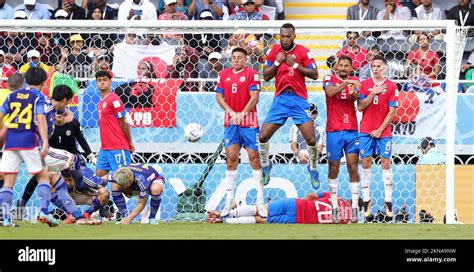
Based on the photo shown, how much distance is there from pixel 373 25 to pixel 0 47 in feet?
Result: 17.4

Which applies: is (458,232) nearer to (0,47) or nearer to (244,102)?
(244,102)

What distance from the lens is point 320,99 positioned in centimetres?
1702

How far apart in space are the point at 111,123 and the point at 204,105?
6.68 feet

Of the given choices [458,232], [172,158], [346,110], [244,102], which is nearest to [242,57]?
[244,102]

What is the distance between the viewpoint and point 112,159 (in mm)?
15336

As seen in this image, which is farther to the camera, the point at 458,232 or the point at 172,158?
the point at 172,158

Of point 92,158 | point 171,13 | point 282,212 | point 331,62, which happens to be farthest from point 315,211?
point 171,13

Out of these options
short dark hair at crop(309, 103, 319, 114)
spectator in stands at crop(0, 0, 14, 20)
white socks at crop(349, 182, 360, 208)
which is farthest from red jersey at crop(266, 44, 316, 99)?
spectator in stands at crop(0, 0, 14, 20)

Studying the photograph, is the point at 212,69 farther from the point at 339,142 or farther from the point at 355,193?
the point at 355,193

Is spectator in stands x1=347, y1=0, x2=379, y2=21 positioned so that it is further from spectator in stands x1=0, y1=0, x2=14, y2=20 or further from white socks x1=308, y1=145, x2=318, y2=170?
spectator in stands x1=0, y1=0, x2=14, y2=20

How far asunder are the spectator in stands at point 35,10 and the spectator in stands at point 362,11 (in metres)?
4.95

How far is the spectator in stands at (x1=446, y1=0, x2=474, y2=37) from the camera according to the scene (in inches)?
781

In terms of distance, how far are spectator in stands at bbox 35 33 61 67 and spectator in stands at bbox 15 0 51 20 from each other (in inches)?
85.0

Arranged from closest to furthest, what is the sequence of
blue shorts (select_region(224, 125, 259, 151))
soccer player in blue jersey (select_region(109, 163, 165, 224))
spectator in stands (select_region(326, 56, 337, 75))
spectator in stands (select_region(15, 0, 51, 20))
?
1. soccer player in blue jersey (select_region(109, 163, 165, 224))
2. blue shorts (select_region(224, 125, 259, 151))
3. spectator in stands (select_region(326, 56, 337, 75))
4. spectator in stands (select_region(15, 0, 51, 20))
